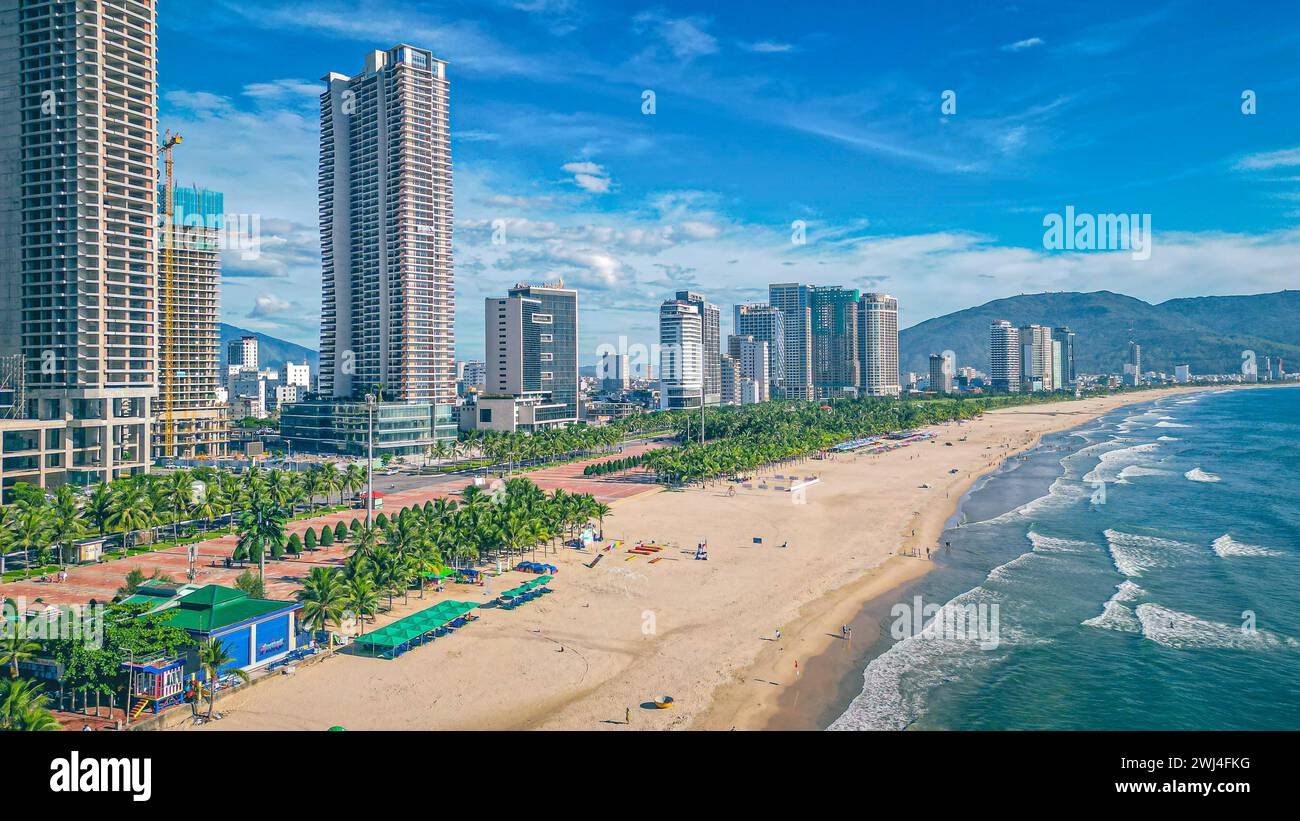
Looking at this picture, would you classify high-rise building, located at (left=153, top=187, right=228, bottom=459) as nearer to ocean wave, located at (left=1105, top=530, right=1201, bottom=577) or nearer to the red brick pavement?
the red brick pavement

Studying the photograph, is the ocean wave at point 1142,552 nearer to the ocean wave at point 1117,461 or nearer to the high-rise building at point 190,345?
the ocean wave at point 1117,461

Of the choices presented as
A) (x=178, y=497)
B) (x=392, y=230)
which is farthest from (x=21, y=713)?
(x=392, y=230)

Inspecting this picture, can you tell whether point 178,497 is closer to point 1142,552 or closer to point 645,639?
point 645,639

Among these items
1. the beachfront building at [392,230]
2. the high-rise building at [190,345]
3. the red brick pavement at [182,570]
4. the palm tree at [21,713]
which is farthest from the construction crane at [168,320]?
the palm tree at [21,713]
